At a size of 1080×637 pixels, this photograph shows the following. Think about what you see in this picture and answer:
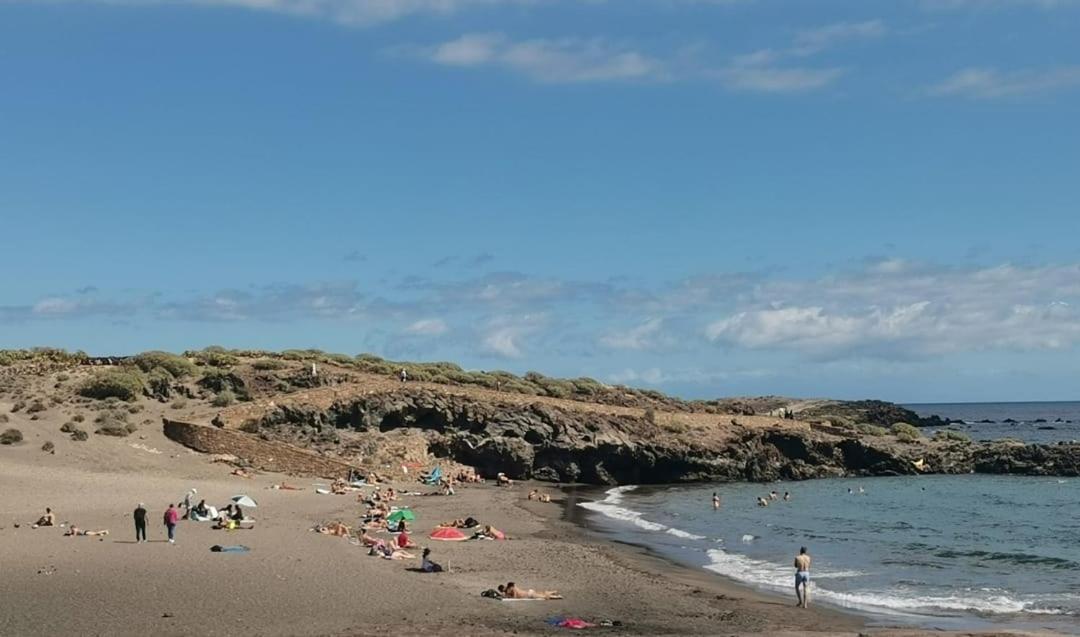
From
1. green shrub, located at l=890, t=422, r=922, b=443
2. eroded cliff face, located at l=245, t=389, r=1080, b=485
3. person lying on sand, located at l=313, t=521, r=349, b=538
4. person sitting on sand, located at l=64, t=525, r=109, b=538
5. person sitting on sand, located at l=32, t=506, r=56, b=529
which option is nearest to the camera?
person sitting on sand, located at l=64, t=525, r=109, b=538

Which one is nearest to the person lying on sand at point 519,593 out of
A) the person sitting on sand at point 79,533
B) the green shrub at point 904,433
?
the person sitting on sand at point 79,533

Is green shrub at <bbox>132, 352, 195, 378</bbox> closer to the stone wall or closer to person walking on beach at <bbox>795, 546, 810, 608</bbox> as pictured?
the stone wall

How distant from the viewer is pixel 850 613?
75.7 feet

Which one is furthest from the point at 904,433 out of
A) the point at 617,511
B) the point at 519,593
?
the point at 519,593

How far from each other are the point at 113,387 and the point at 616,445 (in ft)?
90.4

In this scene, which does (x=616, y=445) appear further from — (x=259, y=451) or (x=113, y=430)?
(x=113, y=430)

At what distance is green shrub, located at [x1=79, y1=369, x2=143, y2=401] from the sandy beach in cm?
1418

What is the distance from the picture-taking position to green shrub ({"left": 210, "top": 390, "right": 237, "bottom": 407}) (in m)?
52.6

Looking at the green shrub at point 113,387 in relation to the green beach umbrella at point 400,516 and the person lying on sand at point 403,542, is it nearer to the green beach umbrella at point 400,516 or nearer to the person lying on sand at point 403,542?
the green beach umbrella at point 400,516

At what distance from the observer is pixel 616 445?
6006 cm

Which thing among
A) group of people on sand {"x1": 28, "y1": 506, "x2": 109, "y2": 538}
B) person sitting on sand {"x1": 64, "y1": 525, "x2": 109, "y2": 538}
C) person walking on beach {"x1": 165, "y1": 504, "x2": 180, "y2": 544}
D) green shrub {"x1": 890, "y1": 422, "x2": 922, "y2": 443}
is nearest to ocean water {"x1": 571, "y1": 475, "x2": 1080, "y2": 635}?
person walking on beach {"x1": 165, "y1": 504, "x2": 180, "y2": 544}

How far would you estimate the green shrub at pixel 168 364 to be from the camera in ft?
186

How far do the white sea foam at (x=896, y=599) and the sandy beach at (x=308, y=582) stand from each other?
53.9 inches

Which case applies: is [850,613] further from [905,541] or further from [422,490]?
[422,490]
